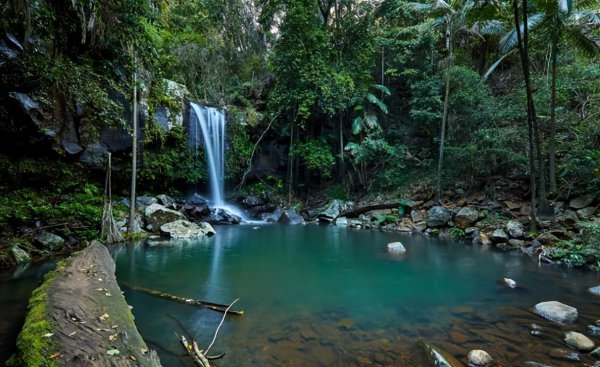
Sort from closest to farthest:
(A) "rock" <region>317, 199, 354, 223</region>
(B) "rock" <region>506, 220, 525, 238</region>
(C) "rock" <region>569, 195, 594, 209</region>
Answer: (C) "rock" <region>569, 195, 594, 209</region>, (B) "rock" <region>506, 220, 525, 238</region>, (A) "rock" <region>317, 199, 354, 223</region>

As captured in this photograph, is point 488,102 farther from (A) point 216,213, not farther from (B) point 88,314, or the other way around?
(B) point 88,314

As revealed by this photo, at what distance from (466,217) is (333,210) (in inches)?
244

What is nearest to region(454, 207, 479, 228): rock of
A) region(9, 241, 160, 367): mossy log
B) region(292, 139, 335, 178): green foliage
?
region(292, 139, 335, 178): green foliage

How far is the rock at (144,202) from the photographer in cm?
1201

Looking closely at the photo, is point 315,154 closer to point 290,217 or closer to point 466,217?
point 290,217

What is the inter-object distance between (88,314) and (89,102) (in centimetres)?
486

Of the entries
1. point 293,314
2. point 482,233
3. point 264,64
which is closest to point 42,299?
point 293,314

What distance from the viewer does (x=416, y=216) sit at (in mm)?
12523

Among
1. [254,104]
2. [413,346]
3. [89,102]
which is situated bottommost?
[413,346]

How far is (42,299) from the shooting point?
10.8ft

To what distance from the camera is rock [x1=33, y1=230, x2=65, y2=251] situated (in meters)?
7.35

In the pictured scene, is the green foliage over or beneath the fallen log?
over

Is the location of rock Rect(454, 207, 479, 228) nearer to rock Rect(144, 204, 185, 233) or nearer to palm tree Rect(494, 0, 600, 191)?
palm tree Rect(494, 0, 600, 191)

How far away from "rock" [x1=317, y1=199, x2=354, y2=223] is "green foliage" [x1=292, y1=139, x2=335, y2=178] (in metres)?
1.84
